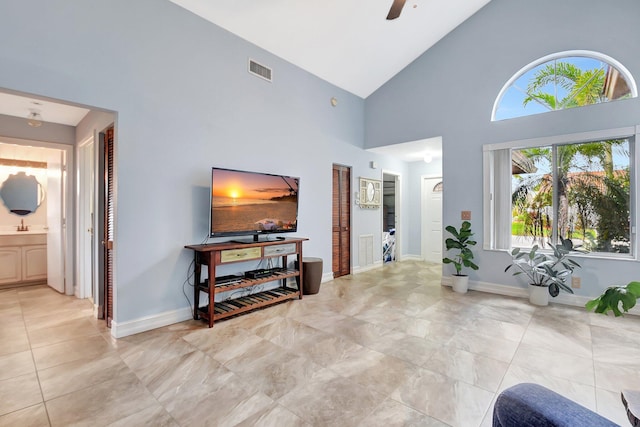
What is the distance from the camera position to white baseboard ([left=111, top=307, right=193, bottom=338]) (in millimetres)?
2918

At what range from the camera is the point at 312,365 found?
7.87 feet

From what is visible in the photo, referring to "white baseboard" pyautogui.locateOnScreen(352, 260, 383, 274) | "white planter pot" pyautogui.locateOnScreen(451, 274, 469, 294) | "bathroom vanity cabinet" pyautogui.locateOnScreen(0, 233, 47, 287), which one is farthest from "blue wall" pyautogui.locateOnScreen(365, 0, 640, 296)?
"bathroom vanity cabinet" pyautogui.locateOnScreen(0, 233, 47, 287)

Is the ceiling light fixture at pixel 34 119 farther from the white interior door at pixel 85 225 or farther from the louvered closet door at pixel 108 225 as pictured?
the louvered closet door at pixel 108 225

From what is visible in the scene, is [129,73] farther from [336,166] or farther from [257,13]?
[336,166]

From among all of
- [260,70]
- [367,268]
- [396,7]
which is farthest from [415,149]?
[260,70]

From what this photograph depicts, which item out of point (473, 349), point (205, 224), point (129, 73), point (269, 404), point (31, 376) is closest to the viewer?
point (269, 404)

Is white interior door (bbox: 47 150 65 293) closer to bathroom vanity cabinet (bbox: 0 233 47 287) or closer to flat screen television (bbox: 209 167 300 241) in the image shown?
bathroom vanity cabinet (bbox: 0 233 47 287)

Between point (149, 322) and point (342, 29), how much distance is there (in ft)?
14.3

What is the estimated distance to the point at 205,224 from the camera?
3.55 m

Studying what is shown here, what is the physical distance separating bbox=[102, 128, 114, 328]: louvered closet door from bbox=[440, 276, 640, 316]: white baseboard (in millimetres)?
4650

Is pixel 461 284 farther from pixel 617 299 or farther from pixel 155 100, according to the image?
pixel 155 100

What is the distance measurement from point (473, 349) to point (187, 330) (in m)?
2.75

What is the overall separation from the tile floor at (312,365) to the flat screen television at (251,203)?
104 cm

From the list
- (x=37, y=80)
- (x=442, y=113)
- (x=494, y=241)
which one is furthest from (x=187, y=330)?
(x=442, y=113)
